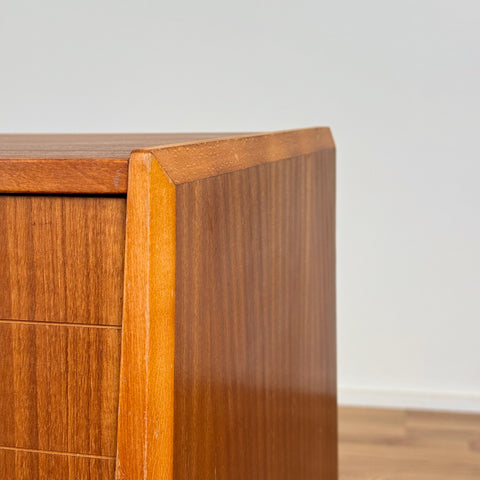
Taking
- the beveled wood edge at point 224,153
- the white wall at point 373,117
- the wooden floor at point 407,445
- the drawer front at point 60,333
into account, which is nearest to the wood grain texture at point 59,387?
the drawer front at point 60,333

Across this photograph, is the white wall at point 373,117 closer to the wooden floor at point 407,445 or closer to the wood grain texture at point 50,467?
the wooden floor at point 407,445

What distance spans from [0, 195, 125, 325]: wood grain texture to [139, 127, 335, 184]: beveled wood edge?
0.04m

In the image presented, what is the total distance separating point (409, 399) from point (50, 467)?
164 centimetres

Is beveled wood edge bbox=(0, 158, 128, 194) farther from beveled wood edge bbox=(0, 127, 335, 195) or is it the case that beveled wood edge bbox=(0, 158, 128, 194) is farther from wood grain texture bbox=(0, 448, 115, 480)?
wood grain texture bbox=(0, 448, 115, 480)

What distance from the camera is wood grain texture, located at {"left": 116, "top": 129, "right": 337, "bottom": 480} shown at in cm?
50

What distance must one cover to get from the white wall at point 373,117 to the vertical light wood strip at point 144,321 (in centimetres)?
163

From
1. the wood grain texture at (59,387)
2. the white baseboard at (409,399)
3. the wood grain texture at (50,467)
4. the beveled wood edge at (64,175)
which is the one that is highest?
the beveled wood edge at (64,175)

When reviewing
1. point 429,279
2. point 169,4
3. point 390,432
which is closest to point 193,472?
point 390,432

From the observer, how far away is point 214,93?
2.15m

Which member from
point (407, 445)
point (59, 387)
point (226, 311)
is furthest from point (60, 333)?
point (407, 445)

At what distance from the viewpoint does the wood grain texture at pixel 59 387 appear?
21.2 inches

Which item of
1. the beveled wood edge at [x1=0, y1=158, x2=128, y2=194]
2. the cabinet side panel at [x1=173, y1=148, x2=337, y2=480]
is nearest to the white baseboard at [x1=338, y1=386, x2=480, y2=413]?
the cabinet side panel at [x1=173, y1=148, x2=337, y2=480]

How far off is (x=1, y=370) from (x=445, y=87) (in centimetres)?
168

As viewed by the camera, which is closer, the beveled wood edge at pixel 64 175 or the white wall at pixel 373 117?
the beveled wood edge at pixel 64 175
